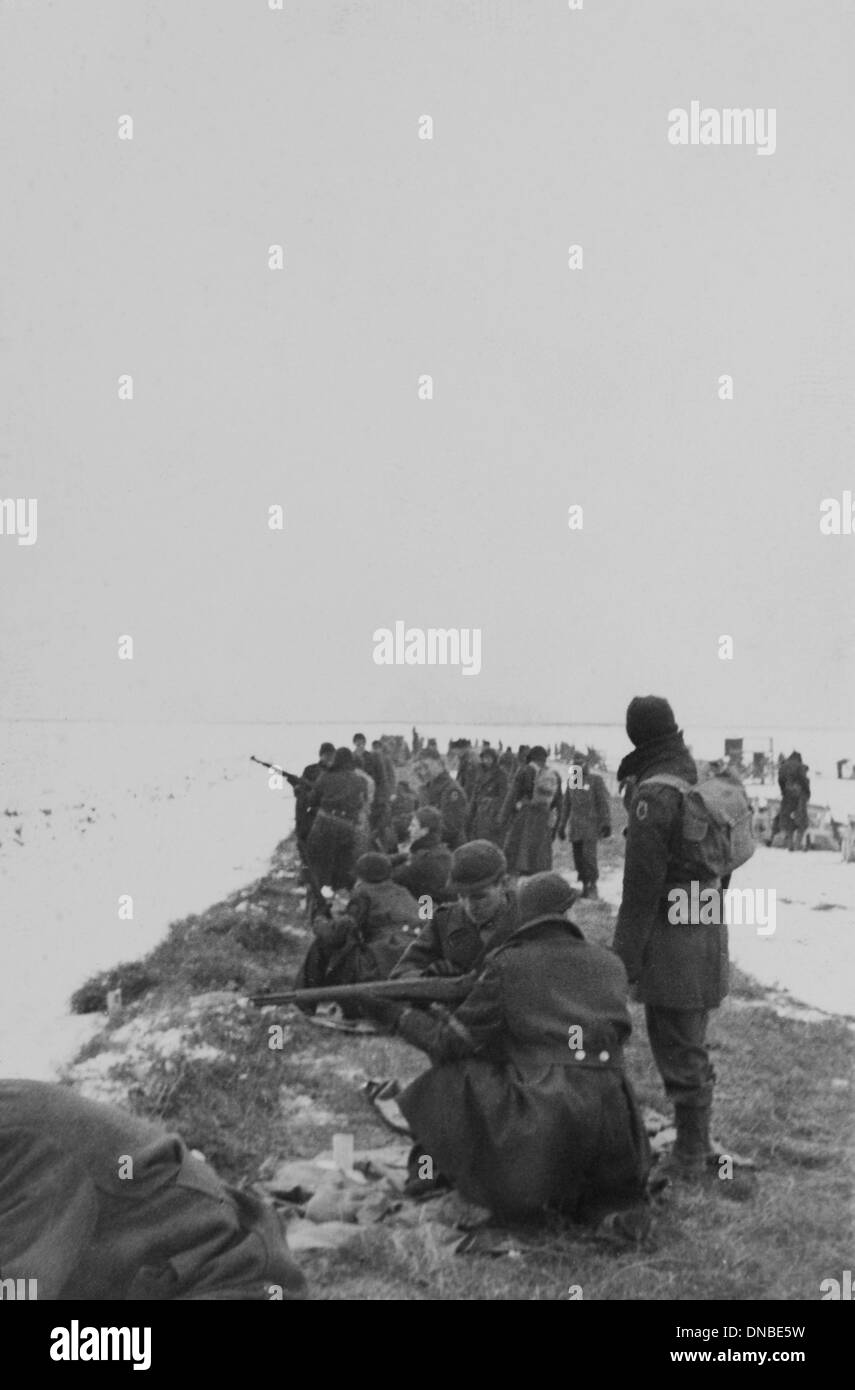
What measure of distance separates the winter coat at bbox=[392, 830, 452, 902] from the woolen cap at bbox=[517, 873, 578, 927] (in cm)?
30

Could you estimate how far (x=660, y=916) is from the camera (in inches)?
162

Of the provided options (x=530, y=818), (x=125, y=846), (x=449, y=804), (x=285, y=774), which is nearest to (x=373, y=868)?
(x=449, y=804)

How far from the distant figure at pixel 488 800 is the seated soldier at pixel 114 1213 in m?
1.38

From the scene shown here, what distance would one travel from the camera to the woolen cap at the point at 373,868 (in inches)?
172

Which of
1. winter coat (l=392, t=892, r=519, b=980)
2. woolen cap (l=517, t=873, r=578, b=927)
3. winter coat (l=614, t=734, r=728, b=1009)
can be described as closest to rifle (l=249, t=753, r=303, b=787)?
winter coat (l=392, t=892, r=519, b=980)

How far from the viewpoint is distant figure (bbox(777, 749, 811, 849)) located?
14.1 ft

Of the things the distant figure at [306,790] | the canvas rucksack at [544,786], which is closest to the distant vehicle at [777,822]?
the canvas rucksack at [544,786]

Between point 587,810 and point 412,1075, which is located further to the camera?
point 587,810

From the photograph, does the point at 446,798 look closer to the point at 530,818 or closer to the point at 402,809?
the point at 402,809

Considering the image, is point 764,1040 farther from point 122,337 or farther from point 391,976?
point 122,337

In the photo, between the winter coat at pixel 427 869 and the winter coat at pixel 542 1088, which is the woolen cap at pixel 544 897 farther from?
the winter coat at pixel 427 869

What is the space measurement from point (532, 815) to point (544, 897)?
41 cm

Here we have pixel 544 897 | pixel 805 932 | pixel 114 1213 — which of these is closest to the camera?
pixel 114 1213
